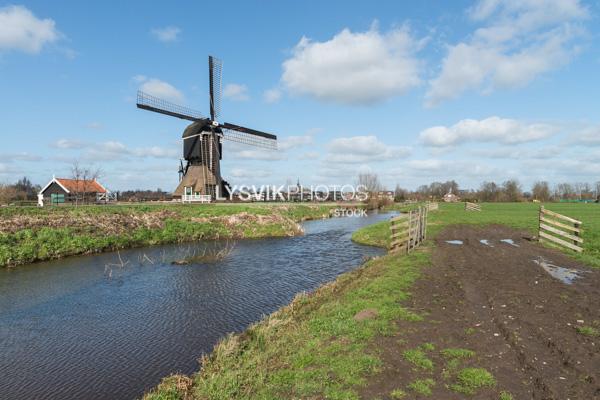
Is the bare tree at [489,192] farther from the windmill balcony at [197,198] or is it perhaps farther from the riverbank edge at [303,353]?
the riverbank edge at [303,353]

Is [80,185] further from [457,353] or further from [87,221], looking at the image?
[457,353]

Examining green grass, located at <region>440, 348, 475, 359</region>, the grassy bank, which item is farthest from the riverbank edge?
the grassy bank

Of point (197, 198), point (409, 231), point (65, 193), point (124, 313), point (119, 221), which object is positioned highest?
point (65, 193)

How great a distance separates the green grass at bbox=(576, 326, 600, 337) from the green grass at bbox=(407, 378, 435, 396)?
435 centimetres

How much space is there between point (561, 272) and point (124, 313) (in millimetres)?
16284

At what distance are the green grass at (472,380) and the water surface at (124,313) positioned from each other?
5.53 metres

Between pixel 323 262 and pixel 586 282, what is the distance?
37.7 ft

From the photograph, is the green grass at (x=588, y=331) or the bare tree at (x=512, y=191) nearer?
the green grass at (x=588, y=331)

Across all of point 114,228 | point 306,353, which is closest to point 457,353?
point 306,353

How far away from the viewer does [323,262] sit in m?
19.1

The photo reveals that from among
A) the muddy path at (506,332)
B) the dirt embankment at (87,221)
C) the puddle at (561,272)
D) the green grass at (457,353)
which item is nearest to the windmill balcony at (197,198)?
the dirt embankment at (87,221)

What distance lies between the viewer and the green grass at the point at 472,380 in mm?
5223

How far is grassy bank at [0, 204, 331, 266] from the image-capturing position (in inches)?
757

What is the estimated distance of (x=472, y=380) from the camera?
5.43 metres
